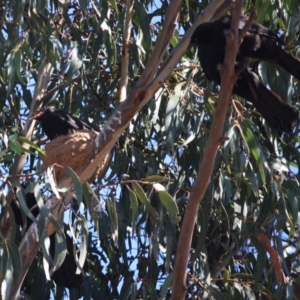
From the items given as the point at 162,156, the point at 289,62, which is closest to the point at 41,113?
the point at 162,156

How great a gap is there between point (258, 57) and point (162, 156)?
2.97 ft

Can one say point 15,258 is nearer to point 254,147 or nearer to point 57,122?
point 254,147

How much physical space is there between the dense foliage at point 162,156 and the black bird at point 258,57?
4.4 inches

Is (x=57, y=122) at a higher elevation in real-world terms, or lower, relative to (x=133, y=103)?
Answer: higher

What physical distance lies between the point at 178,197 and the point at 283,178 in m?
0.62

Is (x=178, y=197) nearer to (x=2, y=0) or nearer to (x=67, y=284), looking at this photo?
(x=67, y=284)

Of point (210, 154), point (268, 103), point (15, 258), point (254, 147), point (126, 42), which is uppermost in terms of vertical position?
point (126, 42)

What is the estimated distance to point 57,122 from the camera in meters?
4.49

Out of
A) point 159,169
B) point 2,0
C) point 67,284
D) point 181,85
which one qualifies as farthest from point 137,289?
point 2,0

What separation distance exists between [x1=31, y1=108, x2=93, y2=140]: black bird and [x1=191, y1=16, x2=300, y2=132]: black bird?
32.9 inches

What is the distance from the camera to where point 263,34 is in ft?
12.2

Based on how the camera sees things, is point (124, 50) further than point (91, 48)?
No

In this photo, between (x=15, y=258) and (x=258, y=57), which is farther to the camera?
(x=258, y=57)

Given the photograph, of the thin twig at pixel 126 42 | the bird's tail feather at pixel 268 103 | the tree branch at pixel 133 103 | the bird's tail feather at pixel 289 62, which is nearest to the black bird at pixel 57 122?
the thin twig at pixel 126 42
